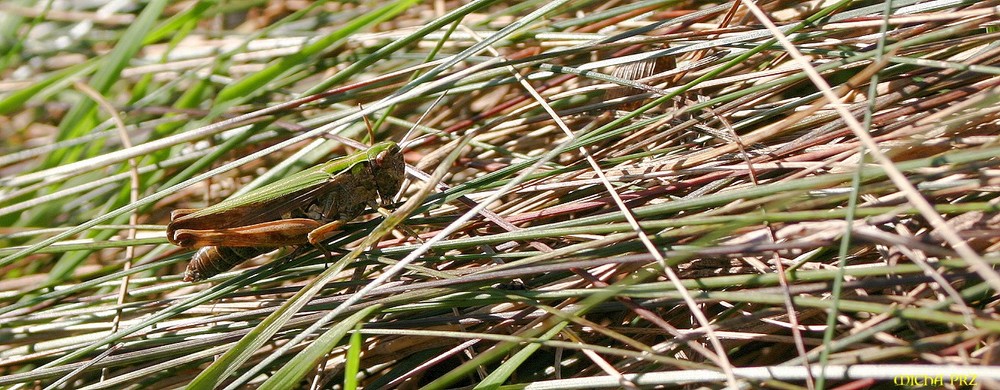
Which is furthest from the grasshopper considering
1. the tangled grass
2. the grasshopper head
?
the tangled grass

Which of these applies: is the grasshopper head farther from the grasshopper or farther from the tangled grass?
the tangled grass

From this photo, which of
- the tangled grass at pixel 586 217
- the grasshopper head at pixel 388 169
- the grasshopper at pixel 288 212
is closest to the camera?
the tangled grass at pixel 586 217

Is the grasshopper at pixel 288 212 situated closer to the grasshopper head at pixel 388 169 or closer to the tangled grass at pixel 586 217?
the grasshopper head at pixel 388 169

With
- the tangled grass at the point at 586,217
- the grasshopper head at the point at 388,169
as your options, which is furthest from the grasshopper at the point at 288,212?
the tangled grass at the point at 586,217

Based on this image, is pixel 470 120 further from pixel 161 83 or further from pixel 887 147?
pixel 161 83

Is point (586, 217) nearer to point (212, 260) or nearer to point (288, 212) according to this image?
point (288, 212)

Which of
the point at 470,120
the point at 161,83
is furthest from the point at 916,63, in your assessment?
the point at 161,83

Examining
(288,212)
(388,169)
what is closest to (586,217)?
(388,169)

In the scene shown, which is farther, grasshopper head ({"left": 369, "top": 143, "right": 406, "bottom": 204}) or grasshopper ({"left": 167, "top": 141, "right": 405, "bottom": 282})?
grasshopper head ({"left": 369, "top": 143, "right": 406, "bottom": 204})
